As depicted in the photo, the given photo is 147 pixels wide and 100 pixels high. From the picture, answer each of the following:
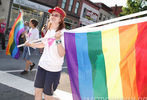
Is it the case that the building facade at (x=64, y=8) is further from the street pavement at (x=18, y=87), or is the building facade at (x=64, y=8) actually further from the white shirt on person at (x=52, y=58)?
the white shirt on person at (x=52, y=58)

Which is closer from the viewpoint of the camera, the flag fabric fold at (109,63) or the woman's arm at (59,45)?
the flag fabric fold at (109,63)

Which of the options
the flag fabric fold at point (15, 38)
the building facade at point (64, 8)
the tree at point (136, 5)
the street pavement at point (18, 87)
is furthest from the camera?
the tree at point (136, 5)

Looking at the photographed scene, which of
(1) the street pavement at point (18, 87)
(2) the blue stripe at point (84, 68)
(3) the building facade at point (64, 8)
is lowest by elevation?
(1) the street pavement at point (18, 87)

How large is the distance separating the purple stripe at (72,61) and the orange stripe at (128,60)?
0.76m

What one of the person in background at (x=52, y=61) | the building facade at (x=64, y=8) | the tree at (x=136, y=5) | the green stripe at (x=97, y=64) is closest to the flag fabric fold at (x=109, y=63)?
the green stripe at (x=97, y=64)

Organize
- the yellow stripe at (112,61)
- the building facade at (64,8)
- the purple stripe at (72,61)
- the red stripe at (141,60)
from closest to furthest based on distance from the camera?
1. the red stripe at (141,60)
2. the yellow stripe at (112,61)
3. the purple stripe at (72,61)
4. the building facade at (64,8)

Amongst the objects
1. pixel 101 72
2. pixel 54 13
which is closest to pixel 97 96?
pixel 101 72

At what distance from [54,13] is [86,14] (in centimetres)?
2944

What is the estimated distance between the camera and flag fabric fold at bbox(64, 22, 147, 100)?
5.92 ft

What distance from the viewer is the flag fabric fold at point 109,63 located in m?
1.81

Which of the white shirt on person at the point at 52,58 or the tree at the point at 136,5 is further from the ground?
the tree at the point at 136,5

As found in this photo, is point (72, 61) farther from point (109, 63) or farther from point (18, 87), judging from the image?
point (18, 87)

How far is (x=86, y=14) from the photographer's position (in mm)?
31500

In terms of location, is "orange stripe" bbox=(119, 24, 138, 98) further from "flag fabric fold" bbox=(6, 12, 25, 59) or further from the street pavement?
"flag fabric fold" bbox=(6, 12, 25, 59)
